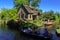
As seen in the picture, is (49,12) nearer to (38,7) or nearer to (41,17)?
(41,17)

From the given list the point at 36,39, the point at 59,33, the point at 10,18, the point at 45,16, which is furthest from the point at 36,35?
the point at 45,16

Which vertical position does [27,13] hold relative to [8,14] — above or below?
above

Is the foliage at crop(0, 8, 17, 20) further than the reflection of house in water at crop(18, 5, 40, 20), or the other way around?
the foliage at crop(0, 8, 17, 20)

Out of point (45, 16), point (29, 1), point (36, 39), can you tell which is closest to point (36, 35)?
point (36, 39)

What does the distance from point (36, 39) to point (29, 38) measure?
5.78 ft

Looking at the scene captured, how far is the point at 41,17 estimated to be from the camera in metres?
60.9

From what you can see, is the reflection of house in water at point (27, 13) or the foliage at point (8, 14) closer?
the reflection of house in water at point (27, 13)

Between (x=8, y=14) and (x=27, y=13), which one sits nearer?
(x=27, y=13)

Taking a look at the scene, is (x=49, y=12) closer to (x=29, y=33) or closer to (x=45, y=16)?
Answer: (x=45, y=16)

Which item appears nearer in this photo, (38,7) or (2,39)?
(2,39)

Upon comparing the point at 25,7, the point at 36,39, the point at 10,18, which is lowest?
the point at 36,39

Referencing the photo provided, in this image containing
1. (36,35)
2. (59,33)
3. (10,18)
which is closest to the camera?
(36,35)

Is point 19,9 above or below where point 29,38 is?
above

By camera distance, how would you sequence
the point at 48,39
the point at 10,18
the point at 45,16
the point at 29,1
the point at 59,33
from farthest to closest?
the point at 29,1 → the point at 45,16 → the point at 10,18 → the point at 59,33 → the point at 48,39
